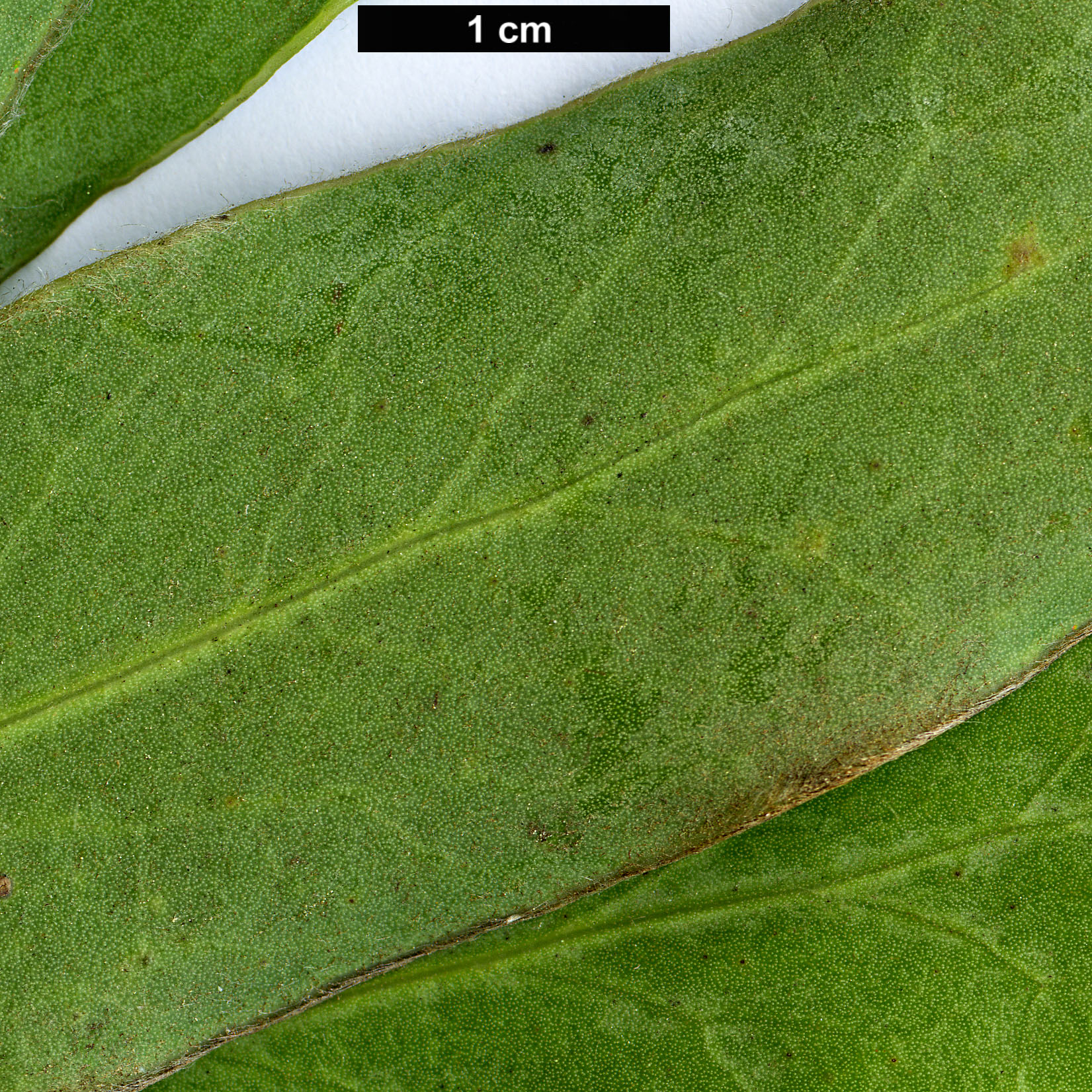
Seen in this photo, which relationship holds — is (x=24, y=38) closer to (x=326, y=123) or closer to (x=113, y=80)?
(x=113, y=80)

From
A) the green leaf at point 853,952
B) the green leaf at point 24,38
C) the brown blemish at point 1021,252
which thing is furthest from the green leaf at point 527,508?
the green leaf at point 24,38

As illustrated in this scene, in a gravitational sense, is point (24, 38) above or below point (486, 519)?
above

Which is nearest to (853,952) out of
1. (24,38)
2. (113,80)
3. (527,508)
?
(527,508)

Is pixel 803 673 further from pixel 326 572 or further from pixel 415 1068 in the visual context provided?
pixel 415 1068

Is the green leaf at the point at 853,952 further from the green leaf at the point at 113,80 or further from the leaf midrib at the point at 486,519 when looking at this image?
the green leaf at the point at 113,80

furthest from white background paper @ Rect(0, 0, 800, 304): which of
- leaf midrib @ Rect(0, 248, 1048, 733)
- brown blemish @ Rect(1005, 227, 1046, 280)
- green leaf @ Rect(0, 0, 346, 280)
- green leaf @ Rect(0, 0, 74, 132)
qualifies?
brown blemish @ Rect(1005, 227, 1046, 280)

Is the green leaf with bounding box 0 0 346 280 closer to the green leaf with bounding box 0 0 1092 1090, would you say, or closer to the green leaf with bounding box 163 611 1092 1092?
the green leaf with bounding box 0 0 1092 1090

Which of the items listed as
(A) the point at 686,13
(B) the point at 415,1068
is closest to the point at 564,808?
(B) the point at 415,1068
